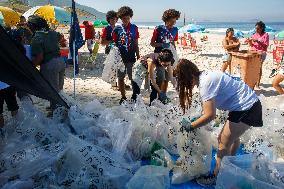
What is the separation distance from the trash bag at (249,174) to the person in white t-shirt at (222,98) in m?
0.34

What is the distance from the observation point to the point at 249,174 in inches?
113

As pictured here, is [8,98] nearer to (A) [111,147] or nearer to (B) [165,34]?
Answer: (A) [111,147]

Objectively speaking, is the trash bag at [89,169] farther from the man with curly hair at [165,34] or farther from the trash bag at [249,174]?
the man with curly hair at [165,34]

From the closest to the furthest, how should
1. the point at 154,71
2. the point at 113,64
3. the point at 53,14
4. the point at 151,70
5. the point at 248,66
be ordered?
the point at 151,70, the point at 154,71, the point at 113,64, the point at 248,66, the point at 53,14

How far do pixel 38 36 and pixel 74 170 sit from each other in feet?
7.48

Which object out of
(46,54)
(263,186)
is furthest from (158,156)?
(46,54)

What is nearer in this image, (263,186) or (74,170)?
(263,186)

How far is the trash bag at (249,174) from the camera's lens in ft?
9.30

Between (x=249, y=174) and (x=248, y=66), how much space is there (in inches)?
189

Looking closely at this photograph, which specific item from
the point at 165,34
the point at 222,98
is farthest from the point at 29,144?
the point at 165,34

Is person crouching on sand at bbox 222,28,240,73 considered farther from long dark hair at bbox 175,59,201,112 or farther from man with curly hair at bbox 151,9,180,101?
long dark hair at bbox 175,59,201,112

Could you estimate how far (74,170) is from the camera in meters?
3.27

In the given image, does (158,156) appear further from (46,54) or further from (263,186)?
(46,54)

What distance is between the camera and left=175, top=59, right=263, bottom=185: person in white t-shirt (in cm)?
300
